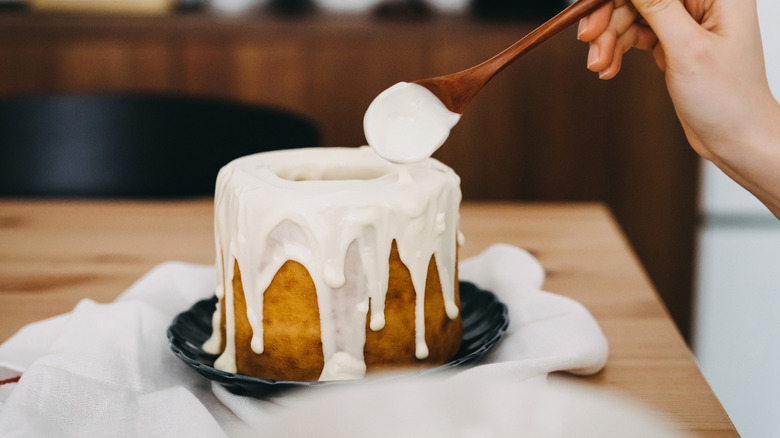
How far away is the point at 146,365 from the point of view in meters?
0.61

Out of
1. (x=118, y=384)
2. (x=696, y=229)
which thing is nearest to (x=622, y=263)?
(x=118, y=384)

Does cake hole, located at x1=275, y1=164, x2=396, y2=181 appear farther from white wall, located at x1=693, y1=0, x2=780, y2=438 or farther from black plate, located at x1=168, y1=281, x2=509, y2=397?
white wall, located at x1=693, y1=0, x2=780, y2=438

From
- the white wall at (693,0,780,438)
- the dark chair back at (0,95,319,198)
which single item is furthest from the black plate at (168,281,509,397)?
the white wall at (693,0,780,438)

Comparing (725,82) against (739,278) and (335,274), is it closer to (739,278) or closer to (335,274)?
(335,274)

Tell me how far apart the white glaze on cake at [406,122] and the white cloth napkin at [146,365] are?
0.20 meters

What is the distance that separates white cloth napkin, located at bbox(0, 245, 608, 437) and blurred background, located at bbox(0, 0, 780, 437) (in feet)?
4.54

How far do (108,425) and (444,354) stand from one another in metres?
0.28

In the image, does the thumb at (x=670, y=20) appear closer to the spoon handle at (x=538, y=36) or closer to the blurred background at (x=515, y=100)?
the spoon handle at (x=538, y=36)

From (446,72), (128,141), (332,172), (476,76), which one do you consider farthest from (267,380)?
(446,72)

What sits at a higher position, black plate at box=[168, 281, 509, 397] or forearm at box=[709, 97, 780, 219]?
forearm at box=[709, 97, 780, 219]

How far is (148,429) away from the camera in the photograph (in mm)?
495

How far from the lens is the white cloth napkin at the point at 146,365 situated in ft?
1.63

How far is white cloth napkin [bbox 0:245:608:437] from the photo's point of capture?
1.63 ft

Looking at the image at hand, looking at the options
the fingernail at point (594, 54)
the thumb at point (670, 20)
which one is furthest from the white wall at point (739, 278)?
the thumb at point (670, 20)
